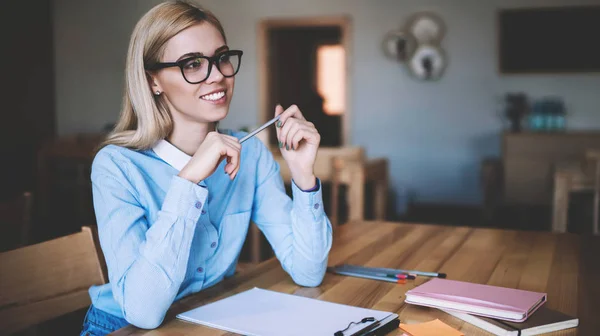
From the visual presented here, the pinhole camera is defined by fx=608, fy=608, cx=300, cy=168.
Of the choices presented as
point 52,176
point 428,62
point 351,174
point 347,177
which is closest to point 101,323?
point 351,174

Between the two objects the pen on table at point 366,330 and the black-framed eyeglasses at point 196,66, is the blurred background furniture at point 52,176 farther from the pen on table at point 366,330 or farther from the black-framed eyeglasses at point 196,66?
the pen on table at point 366,330

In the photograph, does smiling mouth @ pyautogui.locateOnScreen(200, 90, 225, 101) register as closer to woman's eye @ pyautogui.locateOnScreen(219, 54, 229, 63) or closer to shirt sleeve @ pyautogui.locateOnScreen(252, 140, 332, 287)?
woman's eye @ pyautogui.locateOnScreen(219, 54, 229, 63)

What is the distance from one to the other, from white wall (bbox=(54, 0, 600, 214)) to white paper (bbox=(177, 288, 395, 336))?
18.5ft

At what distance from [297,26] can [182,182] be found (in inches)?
246

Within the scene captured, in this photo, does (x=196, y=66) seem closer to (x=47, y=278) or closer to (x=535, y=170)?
(x=47, y=278)

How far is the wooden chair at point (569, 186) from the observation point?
318 centimetres

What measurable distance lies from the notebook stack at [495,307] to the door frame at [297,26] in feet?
19.0

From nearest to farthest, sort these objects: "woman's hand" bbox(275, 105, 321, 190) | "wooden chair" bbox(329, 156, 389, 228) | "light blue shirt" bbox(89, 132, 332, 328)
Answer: "light blue shirt" bbox(89, 132, 332, 328)
"woman's hand" bbox(275, 105, 321, 190)
"wooden chair" bbox(329, 156, 389, 228)

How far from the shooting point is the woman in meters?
1.14

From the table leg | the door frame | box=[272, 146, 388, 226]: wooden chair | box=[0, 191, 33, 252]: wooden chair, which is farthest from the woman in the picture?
the door frame

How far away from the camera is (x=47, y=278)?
51.3 inches

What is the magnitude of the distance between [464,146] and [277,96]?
242 cm

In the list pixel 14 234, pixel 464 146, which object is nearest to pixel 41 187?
pixel 14 234

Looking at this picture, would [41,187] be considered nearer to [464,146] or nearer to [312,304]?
[464,146]
